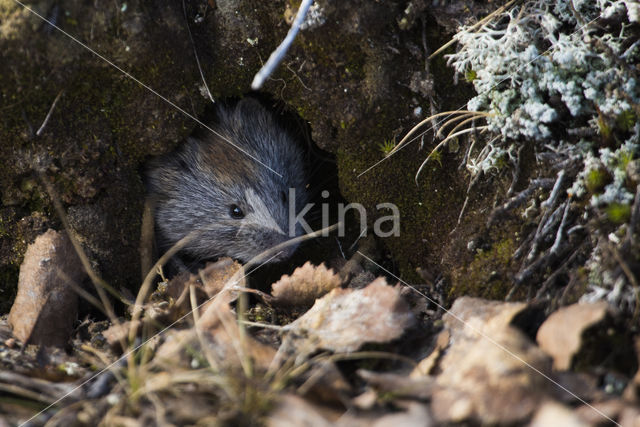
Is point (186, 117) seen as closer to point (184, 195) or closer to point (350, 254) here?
point (184, 195)

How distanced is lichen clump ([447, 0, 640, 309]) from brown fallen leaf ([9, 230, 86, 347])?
242 cm

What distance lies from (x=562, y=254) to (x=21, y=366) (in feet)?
8.25

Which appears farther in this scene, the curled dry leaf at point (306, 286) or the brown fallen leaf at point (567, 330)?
the curled dry leaf at point (306, 286)

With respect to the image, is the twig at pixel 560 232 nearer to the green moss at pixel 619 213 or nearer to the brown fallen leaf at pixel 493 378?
the green moss at pixel 619 213

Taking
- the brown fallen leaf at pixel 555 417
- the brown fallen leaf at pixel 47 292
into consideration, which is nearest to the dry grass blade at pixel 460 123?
the brown fallen leaf at pixel 555 417

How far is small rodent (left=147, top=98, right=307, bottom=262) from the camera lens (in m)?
4.29

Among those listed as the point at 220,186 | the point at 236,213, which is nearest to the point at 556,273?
the point at 236,213

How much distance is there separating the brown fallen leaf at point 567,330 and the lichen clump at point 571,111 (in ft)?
0.61

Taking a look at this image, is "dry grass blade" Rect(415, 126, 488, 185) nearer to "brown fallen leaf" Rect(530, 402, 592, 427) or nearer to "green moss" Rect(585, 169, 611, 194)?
"green moss" Rect(585, 169, 611, 194)

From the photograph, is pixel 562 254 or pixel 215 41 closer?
pixel 562 254

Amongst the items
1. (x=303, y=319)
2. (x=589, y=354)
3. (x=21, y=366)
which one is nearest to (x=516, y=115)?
(x=589, y=354)

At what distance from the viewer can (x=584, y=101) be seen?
2.60m

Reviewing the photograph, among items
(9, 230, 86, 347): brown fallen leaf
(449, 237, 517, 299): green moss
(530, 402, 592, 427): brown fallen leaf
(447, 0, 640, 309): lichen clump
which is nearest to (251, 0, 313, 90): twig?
(447, 0, 640, 309): lichen clump

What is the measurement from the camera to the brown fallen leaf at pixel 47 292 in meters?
2.81
